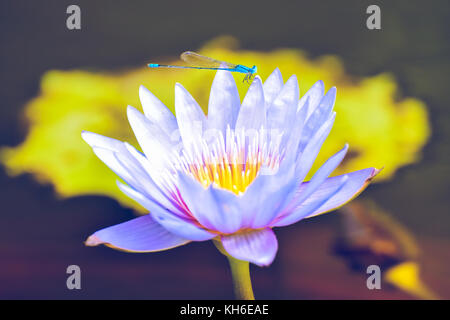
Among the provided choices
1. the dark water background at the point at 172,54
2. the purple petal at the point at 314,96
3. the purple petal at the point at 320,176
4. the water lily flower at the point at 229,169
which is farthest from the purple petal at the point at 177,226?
the dark water background at the point at 172,54

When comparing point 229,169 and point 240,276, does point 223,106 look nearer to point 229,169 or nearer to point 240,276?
point 229,169

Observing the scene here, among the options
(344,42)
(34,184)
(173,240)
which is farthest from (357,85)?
(34,184)

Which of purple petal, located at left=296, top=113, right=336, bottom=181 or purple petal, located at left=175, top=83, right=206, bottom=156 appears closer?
purple petal, located at left=296, top=113, right=336, bottom=181

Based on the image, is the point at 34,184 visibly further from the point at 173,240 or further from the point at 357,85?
the point at 357,85

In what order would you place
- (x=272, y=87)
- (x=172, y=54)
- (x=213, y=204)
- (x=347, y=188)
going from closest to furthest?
1. (x=213, y=204)
2. (x=347, y=188)
3. (x=272, y=87)
4. (x=172, y=54)

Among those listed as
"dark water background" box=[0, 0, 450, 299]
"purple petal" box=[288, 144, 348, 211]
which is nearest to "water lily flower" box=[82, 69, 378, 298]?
"purple petal" box=[288, 144, 348, 211]

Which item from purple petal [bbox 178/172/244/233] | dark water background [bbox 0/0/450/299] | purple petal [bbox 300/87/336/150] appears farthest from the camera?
dark water background [bbox 0/0/450/299]

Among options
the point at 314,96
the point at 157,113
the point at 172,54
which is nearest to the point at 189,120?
the point at 157,113

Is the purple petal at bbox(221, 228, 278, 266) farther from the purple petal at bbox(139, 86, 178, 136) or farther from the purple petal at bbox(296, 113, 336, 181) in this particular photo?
the purple petal at bbox(139, 86, 178, 136)
